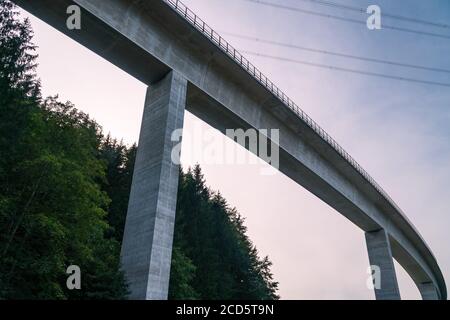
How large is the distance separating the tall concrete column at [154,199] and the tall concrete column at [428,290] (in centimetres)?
6710

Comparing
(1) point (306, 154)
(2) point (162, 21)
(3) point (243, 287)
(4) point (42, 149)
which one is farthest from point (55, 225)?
(3) point (243, 287)

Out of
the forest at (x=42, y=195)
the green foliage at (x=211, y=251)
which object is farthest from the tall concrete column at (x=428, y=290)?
the forest at (x=42, y=195)

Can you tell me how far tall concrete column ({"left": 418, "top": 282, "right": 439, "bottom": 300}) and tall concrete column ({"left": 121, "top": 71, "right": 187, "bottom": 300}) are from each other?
220ft

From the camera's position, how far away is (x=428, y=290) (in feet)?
234

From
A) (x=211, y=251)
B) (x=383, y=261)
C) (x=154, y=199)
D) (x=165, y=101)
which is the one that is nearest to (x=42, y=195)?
(x=154, y=199)

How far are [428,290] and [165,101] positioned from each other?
68969mm

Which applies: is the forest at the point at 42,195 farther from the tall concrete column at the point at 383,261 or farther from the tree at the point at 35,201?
the tall concrete column at the point at 383,261

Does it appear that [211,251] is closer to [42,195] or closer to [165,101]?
[165,101]

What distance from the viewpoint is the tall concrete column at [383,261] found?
137ft

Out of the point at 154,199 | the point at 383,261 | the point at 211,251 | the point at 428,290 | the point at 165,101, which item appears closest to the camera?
the point at 154,199

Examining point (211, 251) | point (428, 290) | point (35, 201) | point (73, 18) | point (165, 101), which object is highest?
point (73, 18)

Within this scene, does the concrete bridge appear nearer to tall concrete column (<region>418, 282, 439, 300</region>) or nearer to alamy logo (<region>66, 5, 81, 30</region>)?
alamy logo (<region>66, 5, 81, 30</region>)

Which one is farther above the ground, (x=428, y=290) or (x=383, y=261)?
(x=428, y=290)
